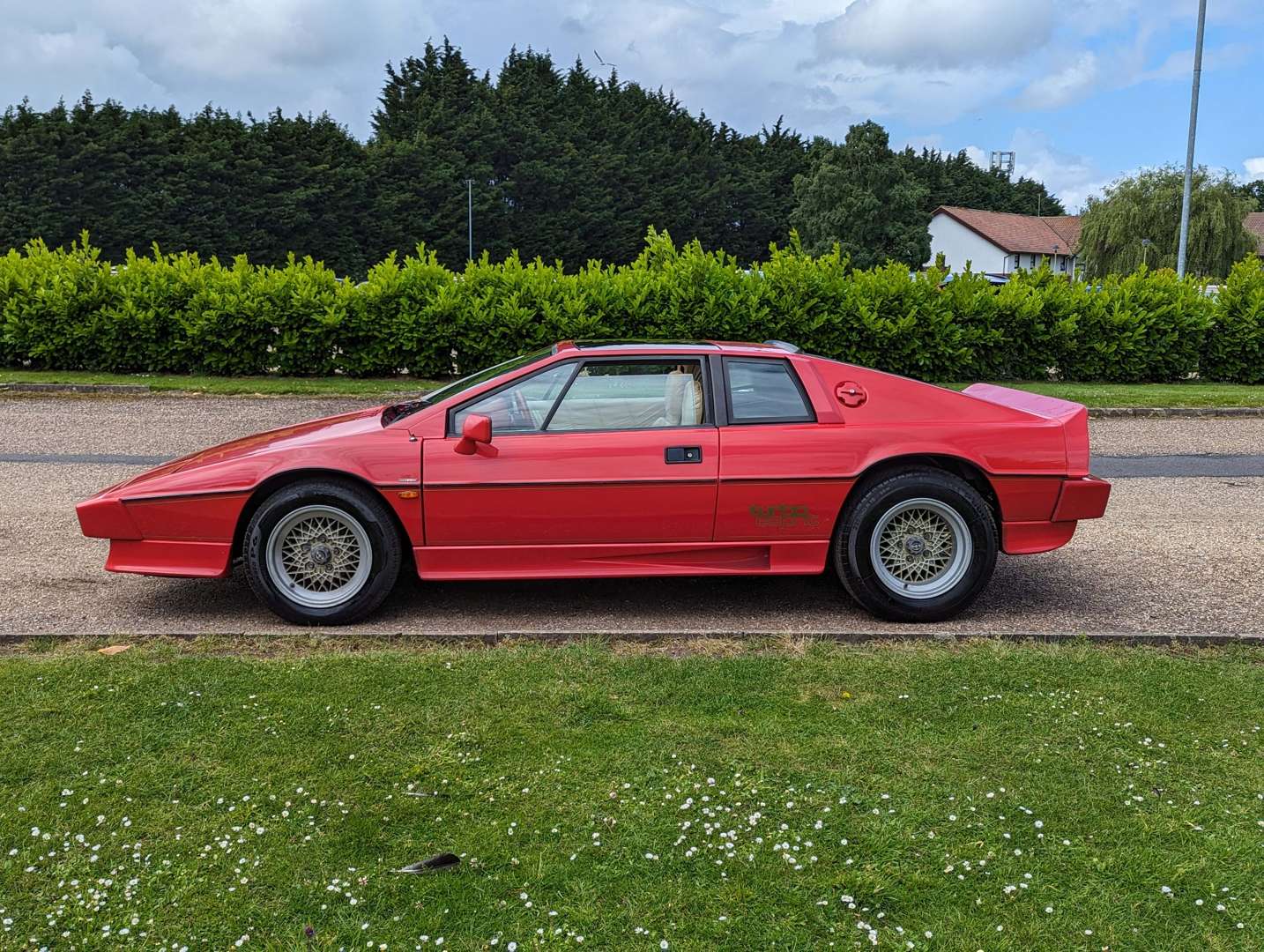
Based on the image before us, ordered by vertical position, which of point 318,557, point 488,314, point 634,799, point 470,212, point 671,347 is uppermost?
point 470,212

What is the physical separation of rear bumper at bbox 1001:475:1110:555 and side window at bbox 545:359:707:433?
5.59ft

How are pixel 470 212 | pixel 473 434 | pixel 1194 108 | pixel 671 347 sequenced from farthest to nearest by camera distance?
pixel 470 212, pixel 1194 108, pixel 671 347, pixel 473 434

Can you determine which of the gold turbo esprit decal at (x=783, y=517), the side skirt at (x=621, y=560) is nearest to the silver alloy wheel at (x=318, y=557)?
the side skirt at (x=621, y=560)

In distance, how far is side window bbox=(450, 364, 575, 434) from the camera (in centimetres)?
530

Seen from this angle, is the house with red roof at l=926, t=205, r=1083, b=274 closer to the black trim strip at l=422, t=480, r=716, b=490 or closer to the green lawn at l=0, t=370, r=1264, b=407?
the green lawn at l=0, t=370, r=1264, b=407

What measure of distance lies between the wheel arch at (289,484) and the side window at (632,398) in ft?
2.89

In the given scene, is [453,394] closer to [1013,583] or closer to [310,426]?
[310,426]

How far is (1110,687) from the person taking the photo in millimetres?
4422

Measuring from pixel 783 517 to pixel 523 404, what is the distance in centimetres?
142

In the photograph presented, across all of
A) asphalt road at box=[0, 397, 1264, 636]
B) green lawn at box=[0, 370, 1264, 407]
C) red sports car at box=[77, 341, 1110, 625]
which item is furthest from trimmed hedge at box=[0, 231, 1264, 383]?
red sports car at box=[77, 341, 1110, 625]

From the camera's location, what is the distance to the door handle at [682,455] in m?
5.21

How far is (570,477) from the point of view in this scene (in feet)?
16.9

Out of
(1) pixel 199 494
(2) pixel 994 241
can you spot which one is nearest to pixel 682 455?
(1) pixel 199 494

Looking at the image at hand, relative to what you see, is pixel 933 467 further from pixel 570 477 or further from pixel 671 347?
pixel 570 477
